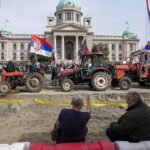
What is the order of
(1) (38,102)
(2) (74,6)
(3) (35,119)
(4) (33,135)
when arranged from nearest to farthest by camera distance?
1. (4) (33,135)
2. (3) (35,119)
3. (1) (38,102)
4. (2) (74,6)

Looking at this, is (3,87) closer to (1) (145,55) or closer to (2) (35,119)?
(2) (35,119)

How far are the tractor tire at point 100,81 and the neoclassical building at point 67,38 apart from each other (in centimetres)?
7701

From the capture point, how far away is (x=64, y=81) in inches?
643

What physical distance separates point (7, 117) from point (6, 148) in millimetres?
7759

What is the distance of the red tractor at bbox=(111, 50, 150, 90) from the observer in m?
17.2

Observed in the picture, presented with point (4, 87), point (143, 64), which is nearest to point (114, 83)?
point (143, 64)

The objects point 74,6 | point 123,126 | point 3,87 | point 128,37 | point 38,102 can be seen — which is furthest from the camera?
point 128,37

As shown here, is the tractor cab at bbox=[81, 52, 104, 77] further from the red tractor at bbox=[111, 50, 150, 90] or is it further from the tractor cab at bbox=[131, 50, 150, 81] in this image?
the tractor cab at bbox=[131, 50, 150, 81]

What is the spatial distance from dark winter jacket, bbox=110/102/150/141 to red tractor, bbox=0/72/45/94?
37.9ft

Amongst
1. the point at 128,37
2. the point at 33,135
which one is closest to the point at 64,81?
the point at 33,135

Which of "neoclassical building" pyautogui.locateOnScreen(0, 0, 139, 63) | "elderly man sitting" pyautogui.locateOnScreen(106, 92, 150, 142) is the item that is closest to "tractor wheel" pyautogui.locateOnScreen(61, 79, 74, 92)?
"elderly man sitting" pyautogui.locateOnScreen(106, 92, 150, 142)

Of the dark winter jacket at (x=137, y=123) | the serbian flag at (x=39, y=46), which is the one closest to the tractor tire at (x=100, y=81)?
the serbian flag at (x=39, y=46)

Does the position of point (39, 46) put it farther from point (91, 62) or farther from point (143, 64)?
point (143, 64)

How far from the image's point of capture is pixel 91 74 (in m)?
16.3
